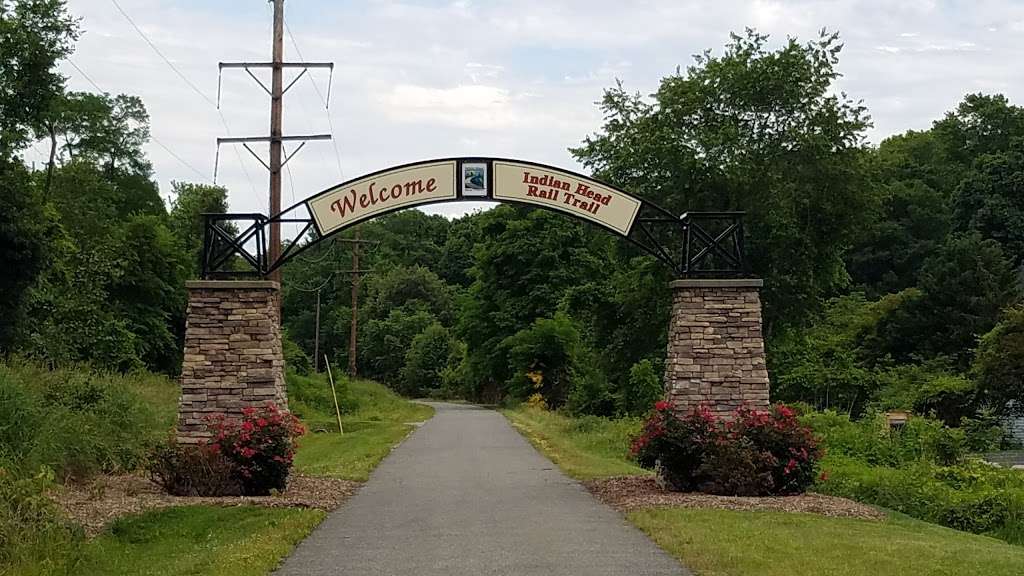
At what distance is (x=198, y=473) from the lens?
15.2 metres

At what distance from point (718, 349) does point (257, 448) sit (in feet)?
21.5

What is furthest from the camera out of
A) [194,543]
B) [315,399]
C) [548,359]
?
[548,359]

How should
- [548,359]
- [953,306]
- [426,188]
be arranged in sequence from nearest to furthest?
[426,188], [953,306], [548,359]

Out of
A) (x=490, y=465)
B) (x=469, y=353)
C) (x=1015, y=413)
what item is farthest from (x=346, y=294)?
(x=490, y=465)

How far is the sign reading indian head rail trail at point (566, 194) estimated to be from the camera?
1697 cm

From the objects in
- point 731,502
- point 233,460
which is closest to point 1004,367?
point 731,502

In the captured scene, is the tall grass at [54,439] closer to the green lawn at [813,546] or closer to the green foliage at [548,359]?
the green lawn at [813,546]

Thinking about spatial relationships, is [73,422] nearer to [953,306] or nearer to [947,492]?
[947,492]

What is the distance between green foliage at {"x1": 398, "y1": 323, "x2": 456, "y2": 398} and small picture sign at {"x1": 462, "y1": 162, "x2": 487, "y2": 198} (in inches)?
2744

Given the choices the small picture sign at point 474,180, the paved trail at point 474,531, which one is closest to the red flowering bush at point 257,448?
the paved trail at point 474,531

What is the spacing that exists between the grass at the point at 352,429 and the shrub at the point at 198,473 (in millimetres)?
3500

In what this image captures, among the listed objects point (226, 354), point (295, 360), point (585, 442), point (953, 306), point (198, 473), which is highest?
point (953, 306)

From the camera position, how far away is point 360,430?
3494 centimetres

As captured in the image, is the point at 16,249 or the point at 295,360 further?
the point at 295,360
